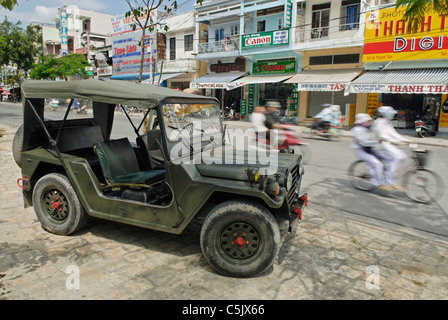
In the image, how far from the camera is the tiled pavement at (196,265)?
294 centimetres

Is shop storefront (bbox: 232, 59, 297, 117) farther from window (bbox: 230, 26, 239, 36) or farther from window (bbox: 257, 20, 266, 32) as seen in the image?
window (bbox: 230, 26, 239, 36)

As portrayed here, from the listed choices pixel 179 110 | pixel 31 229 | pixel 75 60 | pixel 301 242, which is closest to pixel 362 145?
pixel 301 242

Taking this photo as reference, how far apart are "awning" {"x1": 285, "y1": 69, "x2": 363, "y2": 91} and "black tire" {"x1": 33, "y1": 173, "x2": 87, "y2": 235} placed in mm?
15267

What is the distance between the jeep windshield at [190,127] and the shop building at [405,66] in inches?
514

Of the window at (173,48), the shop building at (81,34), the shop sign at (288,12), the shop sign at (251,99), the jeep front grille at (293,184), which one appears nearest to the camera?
the jeep front grille at (293,184)

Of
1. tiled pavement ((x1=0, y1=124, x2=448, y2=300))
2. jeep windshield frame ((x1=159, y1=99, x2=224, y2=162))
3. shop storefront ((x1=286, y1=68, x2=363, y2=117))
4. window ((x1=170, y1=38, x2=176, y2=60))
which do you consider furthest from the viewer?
window ((x1=170, y1=38, x2=176, y2=60))

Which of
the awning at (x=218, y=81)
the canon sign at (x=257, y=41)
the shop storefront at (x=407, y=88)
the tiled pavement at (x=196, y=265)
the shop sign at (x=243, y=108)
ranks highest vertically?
the canon sign at (x=257, y=41)

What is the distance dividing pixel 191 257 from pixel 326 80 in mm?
16013

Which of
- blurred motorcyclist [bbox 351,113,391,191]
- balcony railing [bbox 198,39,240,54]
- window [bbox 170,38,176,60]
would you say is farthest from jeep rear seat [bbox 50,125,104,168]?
window [bbox 170,38,176,60]

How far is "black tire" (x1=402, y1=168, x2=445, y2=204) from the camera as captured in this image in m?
5.67

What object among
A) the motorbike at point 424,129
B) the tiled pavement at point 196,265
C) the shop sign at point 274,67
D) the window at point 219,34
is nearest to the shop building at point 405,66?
the motorbike at point 424,129

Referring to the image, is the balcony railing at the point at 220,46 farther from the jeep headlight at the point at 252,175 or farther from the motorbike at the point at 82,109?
the jeep headlight at the point at 252,175

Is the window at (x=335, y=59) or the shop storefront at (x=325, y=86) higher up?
the window at (x=335, y=59)

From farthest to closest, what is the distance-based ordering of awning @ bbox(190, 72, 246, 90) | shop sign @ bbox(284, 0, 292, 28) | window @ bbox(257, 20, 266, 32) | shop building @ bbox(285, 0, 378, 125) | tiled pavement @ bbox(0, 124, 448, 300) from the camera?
window @ bbox(257, 20, 266, 32)
awning @ bbox(190, 72, 246, 90)
shop sign @ bbox(284, 0, 292, 28)
shop building @ bbox(285, 0, 378, 125)
tiled pavement @ bbox(0, 124, 448, 300)
